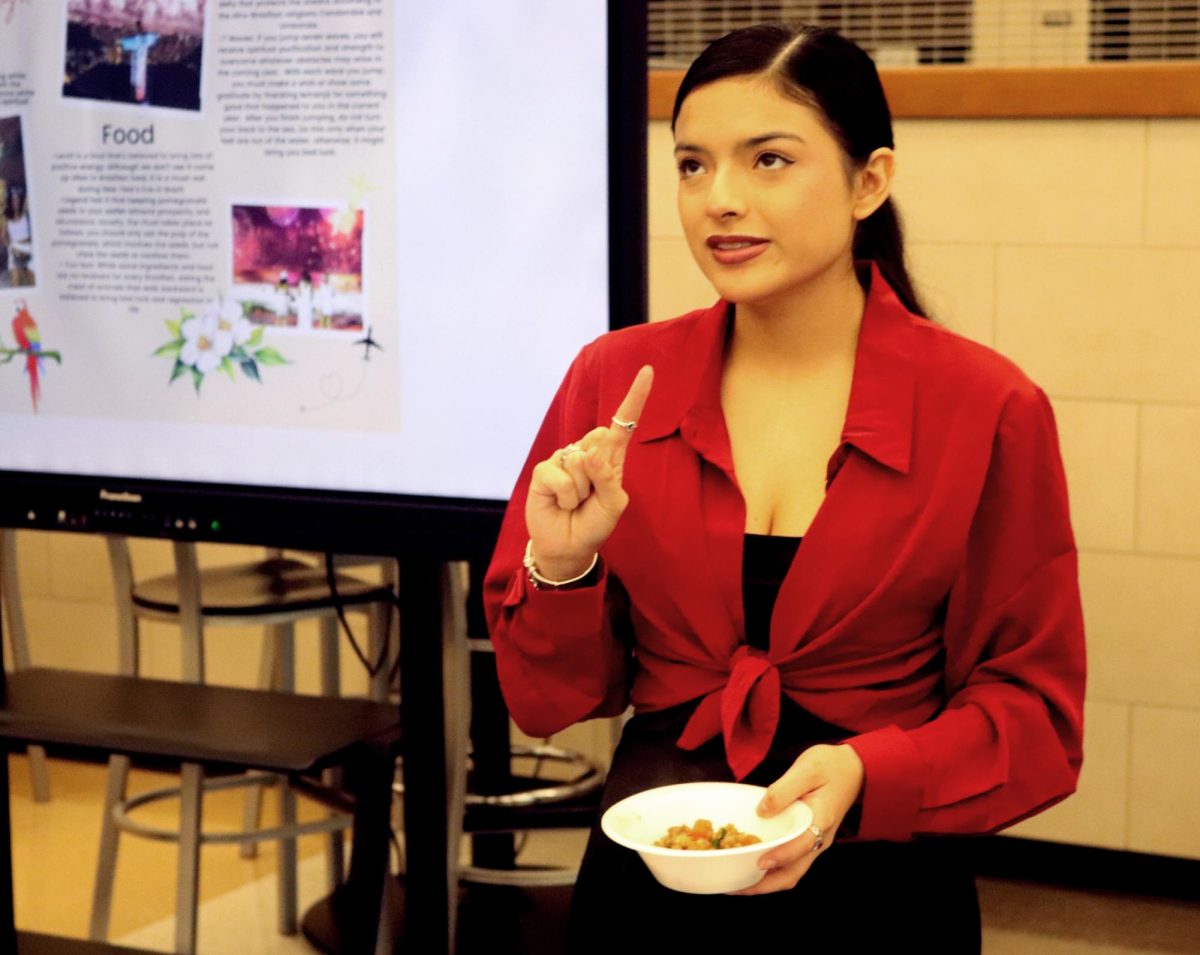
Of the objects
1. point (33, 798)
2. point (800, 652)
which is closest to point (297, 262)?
point (800, 652)

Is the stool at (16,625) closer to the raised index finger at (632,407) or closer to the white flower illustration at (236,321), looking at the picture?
the white flower illustration at (236,321)

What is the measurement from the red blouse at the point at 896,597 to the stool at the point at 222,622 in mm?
1132

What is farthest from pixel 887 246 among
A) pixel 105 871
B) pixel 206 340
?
pixel 105 871

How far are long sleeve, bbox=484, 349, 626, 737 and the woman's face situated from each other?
21cm

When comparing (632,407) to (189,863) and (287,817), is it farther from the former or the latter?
(287,817)

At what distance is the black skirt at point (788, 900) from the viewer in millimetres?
1397

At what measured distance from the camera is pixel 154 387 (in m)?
2.11

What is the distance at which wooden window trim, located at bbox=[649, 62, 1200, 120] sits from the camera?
9.73 feet

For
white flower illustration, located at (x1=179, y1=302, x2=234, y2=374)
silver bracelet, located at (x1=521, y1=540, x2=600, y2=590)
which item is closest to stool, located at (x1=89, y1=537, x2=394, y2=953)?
white flower illustration, located at (x1=179, y1=302, x2=234, y2=374)

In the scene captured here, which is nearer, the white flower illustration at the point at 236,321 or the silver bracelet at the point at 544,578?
the silver bracelet at the point at 544,578

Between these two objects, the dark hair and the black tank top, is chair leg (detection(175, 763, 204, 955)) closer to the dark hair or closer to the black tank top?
the black tank top

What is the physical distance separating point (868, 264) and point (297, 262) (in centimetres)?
76

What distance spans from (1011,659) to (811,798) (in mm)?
228

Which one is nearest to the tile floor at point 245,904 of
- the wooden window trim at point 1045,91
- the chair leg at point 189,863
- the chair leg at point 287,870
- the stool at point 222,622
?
the chair leg at point 287,870
